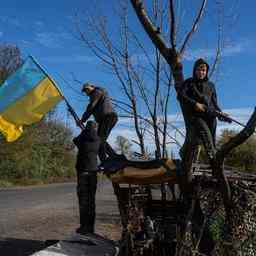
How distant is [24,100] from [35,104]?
21cm

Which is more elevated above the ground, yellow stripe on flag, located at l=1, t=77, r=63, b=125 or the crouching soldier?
yellow stripe on flag, located at l=1, t=77, r=63, b=125

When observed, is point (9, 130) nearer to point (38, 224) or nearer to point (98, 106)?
point (98, 106)

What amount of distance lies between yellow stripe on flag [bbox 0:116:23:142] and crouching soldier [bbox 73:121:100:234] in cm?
119

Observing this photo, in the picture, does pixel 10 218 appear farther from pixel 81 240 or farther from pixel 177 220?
pixel 177 220

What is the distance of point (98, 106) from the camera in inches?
377

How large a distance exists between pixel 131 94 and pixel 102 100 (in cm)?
370

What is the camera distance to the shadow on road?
30.1ft

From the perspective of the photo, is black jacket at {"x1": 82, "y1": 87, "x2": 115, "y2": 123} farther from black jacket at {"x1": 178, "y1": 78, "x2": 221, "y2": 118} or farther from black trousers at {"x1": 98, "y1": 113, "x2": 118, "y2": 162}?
black jacket at {"x1": 178, "y1": 78, "x2": 221, "y2": 118}

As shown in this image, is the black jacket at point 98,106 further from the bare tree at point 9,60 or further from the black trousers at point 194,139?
the bare tree at point 9,60

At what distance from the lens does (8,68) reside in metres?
35.7

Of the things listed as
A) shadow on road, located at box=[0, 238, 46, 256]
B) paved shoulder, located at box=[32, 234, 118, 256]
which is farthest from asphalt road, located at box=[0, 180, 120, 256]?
paved shoulder, located at box=[32, 234, 118, 256]

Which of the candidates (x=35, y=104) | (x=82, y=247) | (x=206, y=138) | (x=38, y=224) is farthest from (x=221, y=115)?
(x=38, y=224)

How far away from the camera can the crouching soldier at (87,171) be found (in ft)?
30.6

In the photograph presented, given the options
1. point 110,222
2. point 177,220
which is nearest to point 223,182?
point 177,220
